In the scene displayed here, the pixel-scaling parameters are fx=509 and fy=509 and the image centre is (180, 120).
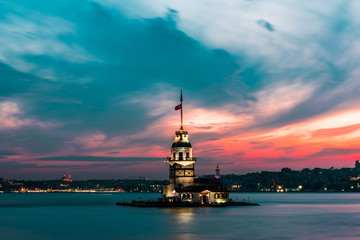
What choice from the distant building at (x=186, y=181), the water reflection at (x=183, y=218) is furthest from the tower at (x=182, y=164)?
the water reflection at (x=183, y=218)

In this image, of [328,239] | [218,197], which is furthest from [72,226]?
[218,197]

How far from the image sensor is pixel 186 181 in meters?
109

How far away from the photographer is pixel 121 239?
59.9 metres

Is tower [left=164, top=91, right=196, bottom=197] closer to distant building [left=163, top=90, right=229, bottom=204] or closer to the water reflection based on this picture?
distant building [left=163, top=90, right=229, bottom=204]

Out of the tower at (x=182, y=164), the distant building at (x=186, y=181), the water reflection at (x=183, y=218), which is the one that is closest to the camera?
the water reflection at (x=183, y=218)

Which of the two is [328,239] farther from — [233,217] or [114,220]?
[114,220]

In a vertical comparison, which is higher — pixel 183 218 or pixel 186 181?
pixel 186 181

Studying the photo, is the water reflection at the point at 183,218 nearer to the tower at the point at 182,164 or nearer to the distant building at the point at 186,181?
the distant building at the point at 186,181

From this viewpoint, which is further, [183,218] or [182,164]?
[182,164]

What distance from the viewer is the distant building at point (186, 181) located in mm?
107500

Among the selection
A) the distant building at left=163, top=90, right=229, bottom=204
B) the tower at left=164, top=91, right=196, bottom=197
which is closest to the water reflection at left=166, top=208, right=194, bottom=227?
the distant building at left=163, top=90, right=229, bottom=204

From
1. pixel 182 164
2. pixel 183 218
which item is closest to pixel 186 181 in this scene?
pixel 182 164

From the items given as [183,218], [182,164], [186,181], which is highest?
[182,164]

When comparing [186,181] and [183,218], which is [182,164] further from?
[183,218]
